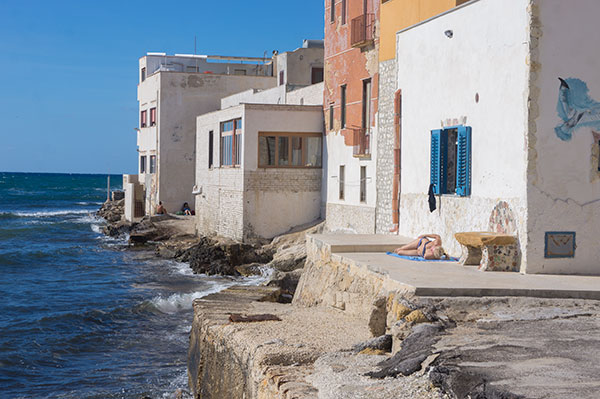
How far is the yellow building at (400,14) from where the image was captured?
604 inches

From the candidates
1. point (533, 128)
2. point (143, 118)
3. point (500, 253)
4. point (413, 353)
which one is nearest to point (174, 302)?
point (500, 253)

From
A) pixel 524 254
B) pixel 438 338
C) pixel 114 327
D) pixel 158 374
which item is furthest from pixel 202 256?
pixel 438 338

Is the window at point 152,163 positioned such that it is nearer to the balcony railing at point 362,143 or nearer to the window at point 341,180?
the window at point 341,180

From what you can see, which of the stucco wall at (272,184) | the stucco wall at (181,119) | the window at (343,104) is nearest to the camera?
the window at (343,104)

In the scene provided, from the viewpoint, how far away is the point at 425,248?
12797 millimetres

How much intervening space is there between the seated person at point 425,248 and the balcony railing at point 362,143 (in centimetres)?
772

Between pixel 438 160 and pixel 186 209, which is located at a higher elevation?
pixel 438 160

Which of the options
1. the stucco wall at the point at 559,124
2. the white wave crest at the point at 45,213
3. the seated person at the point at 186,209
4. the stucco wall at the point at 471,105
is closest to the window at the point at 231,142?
the stucco wall at the point at 471,105

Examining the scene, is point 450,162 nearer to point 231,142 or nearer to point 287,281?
point 287,281

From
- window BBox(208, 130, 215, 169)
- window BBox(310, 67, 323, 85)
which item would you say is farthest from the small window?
window BBox(208, 130, 215, 169)

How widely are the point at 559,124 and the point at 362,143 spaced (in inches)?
412

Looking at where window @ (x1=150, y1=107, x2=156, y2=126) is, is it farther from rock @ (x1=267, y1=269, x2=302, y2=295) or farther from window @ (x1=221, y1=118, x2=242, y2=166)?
rock @ (x1=267, y1=269, x2=302, y2=295)

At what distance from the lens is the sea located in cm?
1288

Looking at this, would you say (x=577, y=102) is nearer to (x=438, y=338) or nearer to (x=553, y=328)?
(x=553, y=328)
